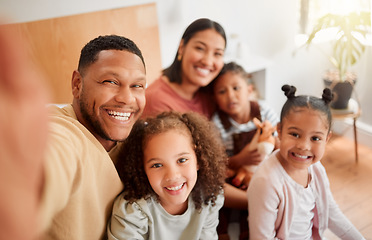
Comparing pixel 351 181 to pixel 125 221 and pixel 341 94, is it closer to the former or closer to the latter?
pixel 341 94

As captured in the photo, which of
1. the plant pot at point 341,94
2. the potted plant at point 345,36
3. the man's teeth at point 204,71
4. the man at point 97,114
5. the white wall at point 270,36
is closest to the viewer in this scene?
the man at point 97,114

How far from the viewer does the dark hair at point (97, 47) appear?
2.40 ft

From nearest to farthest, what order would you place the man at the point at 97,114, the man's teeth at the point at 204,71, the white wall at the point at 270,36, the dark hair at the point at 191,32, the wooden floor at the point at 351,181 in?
the man at the point at 97,114 < the dark hair at the point at 191,32 < the man's teeth at the point at 204,71 < the wooden floor at the point at 351,181 < the white wall at the point at 270,36

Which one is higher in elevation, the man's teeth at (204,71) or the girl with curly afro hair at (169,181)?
the man's teeth at (204,71)

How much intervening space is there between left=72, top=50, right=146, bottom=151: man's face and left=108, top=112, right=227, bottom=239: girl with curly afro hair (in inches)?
6.0

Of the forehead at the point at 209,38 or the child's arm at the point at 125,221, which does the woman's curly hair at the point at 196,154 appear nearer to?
the child's arm at the point at 125,221

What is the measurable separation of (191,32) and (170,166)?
0.66m

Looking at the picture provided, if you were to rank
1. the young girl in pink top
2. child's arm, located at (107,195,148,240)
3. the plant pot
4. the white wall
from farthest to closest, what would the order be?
the white wall
the plant pot
the young girl in pink top
child's arm, located at (107,195,148,240)

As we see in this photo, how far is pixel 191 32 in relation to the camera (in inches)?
51.1

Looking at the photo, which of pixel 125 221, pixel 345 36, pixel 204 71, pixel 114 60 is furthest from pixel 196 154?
pixel 345 36

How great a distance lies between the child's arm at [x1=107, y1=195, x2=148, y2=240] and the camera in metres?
0.83

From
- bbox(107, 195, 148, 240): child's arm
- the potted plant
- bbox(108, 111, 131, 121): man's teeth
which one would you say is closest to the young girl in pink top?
bbox(107, 195, 148, 240): child's arm

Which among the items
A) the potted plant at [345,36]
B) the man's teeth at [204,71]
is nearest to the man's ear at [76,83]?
the man's teeth at [204,71]

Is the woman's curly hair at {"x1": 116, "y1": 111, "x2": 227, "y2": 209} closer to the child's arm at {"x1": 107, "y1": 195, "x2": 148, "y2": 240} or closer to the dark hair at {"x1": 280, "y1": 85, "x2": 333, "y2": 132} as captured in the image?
the child's arm at {"x1": 107, "y1": 195, "x2": 148, "y2": 240}
